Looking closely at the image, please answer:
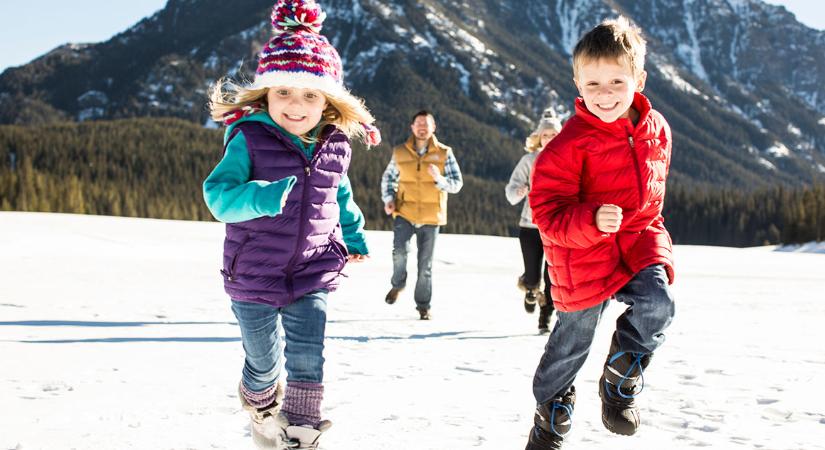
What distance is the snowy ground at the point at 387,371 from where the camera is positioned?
12.2 ft

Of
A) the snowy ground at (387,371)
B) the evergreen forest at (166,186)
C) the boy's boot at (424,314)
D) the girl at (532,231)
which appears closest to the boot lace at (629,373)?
the snowy ground at (387,371)

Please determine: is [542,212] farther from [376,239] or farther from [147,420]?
[376,239]

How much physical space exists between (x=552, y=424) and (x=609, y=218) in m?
1.06

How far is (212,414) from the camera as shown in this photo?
13.1 feet

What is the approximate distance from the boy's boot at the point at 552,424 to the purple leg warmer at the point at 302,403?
1029mm

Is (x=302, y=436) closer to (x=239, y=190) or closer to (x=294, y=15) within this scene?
(x=239, y=190)

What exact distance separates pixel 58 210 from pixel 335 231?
7505 cm

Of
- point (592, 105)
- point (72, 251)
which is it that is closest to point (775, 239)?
point (72, 251)

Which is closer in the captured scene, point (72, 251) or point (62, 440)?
point (62, 440)

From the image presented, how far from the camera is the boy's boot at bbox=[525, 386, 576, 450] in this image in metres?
3.20

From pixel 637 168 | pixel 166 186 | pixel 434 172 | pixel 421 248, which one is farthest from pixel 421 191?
pixel 166 186

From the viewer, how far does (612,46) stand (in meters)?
2.99

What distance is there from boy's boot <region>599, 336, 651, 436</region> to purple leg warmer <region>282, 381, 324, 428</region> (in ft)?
4.38

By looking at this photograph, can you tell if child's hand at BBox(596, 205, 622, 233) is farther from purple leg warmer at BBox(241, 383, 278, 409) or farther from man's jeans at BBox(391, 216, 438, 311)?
man's jeans at BBox(391, 216, 438, 311)
